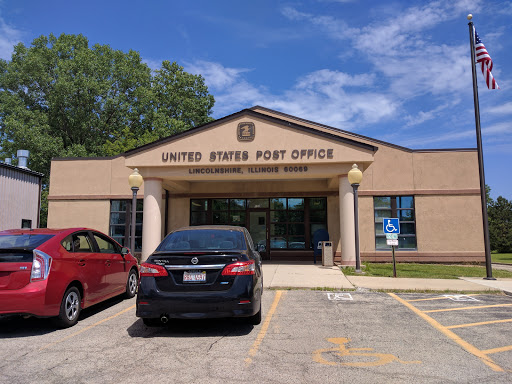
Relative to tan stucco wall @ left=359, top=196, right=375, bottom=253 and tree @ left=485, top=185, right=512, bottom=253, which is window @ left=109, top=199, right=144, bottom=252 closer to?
tan stucco wall @ left=359, top=196, right=375, bottom=253

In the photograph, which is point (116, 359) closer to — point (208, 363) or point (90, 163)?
point (208, 363)

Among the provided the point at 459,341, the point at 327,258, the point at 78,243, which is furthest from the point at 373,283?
the point at 78,243

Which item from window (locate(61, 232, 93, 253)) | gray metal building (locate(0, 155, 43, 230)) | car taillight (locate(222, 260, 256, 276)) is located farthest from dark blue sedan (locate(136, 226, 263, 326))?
gray metal building (locate(0, 155, 43, 230))

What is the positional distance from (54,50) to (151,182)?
28.1 metres

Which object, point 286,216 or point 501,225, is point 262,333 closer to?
point 286,216

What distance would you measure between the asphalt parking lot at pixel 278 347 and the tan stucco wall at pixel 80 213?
39.2 ft

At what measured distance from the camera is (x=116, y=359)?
14.7ft

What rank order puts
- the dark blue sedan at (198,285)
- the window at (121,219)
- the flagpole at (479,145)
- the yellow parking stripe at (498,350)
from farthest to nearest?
the window at (121,219)
the flagpole at (479,145)
the dark blue sedan at (198,285)
the yellow parking stripe at (498,350)

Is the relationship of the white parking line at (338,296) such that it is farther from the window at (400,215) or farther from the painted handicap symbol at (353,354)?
the window at (400,215)

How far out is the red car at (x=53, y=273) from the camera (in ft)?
17.9

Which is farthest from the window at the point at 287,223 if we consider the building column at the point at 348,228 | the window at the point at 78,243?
the window at the point at 78,243

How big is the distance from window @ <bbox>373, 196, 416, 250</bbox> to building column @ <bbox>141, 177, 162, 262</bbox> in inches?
377

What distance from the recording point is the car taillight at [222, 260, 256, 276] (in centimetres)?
535

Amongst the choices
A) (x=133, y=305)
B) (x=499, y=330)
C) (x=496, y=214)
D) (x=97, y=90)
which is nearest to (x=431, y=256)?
(x=499, y=330)
